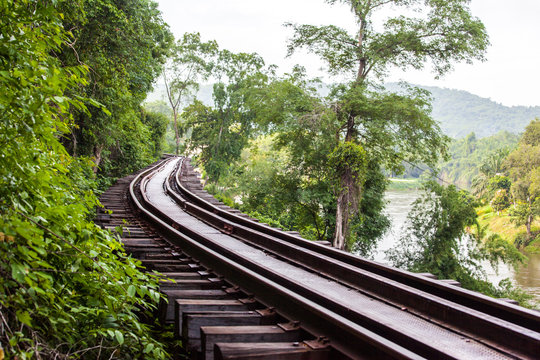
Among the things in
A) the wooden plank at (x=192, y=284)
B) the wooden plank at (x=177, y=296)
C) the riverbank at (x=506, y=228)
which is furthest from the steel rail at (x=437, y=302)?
the riverbank at (x=506, y=228)

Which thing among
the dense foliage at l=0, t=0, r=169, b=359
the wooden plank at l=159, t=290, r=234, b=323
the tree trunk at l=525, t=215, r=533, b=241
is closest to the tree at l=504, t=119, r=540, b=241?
the tree trunk at l=525, t=215, r=533, b=241

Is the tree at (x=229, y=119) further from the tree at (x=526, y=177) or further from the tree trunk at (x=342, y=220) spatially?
the tree at (x=526, y=177)

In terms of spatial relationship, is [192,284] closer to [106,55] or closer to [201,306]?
[201,306]

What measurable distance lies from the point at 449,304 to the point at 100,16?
1188 centimetres

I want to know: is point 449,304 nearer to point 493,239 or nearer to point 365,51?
point 365,51

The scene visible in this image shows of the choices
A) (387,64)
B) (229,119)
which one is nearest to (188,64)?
(229,119)

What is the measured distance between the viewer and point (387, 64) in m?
24.1

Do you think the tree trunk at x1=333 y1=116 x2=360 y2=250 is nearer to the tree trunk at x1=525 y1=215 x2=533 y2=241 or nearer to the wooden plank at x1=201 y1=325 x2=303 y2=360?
the wooden plank at x1=201 y1=325 x2=303 y2=360

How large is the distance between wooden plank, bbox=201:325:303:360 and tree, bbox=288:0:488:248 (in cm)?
1730

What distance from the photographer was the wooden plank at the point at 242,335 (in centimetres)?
283

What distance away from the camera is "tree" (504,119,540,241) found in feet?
152

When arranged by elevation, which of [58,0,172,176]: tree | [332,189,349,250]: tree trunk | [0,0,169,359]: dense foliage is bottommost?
[332,189,349,250]: tree trunk

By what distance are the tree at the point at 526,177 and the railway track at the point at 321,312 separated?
4880 centimetres

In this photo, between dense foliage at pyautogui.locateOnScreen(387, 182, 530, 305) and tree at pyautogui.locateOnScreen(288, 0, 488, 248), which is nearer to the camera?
tree at pyautogui.locateOnScreen(288, 0, 488, 248)
